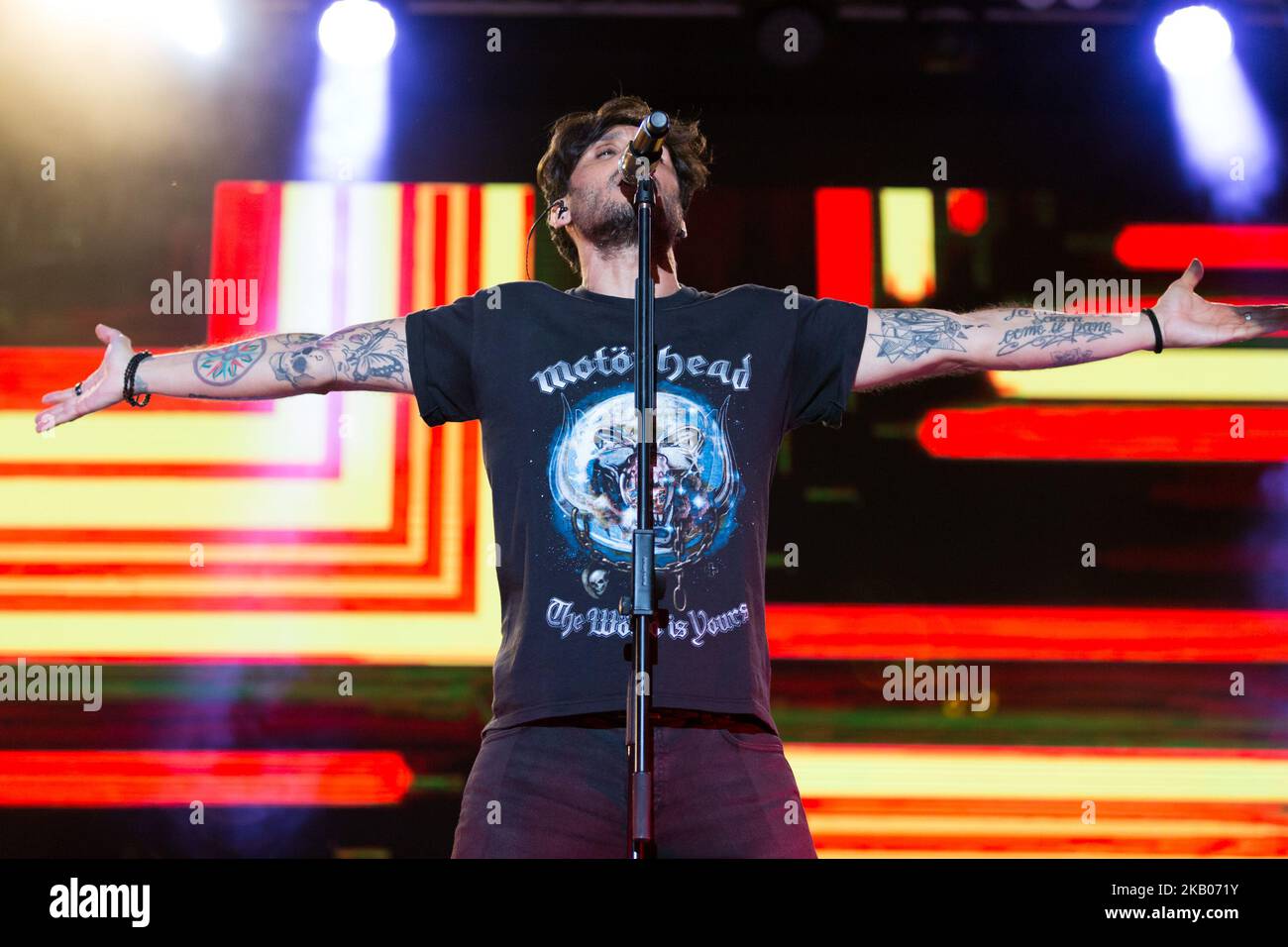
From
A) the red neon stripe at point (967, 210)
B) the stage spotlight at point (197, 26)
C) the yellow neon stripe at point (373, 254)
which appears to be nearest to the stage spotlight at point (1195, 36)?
the red neon stripe at point (967, 210)

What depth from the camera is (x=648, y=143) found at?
1911mm

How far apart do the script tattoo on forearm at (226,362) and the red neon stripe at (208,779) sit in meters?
1.74

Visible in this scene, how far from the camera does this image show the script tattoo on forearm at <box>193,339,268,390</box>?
7.72 feet

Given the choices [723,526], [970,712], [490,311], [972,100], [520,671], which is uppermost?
[972,100]

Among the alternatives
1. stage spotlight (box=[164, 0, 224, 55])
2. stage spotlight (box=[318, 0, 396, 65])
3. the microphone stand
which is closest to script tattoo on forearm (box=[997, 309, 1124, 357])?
the microphone stand

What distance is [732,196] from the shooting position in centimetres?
409

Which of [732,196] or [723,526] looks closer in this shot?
[723,526]

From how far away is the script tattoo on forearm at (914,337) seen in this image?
2371mm

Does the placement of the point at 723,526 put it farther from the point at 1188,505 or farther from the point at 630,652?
the point at 1188,505

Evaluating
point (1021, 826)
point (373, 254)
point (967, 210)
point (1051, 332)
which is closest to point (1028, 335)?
point (1051, 332)

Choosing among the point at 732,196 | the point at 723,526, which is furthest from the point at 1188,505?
the point at 723,526

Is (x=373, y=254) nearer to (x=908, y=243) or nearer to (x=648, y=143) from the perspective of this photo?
(x=908, y=243)
